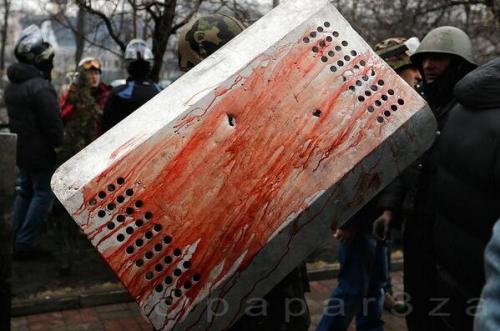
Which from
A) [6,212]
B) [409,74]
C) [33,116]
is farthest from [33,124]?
[409,74]

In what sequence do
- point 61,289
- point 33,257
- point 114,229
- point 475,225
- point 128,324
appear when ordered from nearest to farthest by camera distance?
point 114,229 < point 475,225 < point 128,324 < point 61,289 < point 33,257

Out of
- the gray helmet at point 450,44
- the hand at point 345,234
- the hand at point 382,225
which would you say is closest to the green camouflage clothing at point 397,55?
the gray helmet at point 450,44

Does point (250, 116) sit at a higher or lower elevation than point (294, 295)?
higher

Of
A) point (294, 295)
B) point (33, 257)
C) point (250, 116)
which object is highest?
point (250, 116)

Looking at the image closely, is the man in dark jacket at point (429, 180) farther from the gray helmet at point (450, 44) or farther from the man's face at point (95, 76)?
the man's face at point (95, 76)

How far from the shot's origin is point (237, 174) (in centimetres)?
163

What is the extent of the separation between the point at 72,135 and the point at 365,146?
13.6 ft

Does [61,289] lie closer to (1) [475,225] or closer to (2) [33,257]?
(2) [33,257]

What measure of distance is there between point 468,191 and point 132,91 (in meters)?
3.09

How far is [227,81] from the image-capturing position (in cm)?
171

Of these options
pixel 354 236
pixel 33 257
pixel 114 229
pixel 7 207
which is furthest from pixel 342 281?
pixel 33 257

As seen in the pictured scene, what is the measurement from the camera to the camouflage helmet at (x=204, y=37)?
7.63ft

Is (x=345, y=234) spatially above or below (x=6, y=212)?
below

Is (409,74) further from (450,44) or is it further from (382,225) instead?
(382,225)
